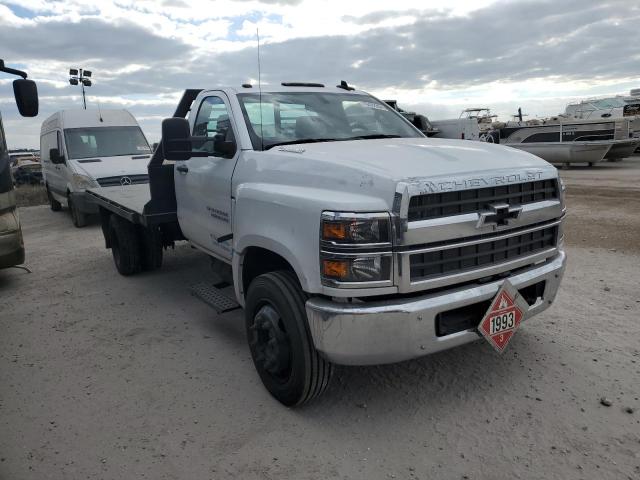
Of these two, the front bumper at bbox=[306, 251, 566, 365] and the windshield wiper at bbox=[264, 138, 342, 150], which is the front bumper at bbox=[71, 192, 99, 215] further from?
the front bumper at bbox=[306, 251, 566, 365]

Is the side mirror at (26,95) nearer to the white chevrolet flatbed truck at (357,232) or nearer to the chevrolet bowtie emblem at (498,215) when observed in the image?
the white chevrolet flatbed truck at (357,232)

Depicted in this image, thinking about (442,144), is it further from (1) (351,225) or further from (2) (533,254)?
(1) (351,225)

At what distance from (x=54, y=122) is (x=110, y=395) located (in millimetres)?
10205

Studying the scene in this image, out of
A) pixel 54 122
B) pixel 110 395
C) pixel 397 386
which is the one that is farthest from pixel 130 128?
pixel 397 386

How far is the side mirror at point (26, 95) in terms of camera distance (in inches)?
219

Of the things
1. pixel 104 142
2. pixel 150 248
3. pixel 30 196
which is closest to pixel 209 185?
pixel 150 248

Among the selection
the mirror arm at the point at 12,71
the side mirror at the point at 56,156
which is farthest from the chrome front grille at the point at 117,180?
the mirror arm at the point at 12,71

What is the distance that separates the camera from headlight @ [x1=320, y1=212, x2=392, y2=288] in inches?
107

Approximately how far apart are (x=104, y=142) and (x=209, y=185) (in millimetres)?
7977

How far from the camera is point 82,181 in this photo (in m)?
10.2

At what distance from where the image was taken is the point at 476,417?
317 cm

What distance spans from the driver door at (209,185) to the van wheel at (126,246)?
1.56 meters

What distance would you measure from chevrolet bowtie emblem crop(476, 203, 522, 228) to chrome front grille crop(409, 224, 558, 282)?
90mm

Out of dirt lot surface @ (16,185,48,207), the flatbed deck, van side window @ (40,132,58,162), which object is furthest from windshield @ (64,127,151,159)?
dirt lot surface @ (16,185,48,207)
